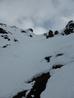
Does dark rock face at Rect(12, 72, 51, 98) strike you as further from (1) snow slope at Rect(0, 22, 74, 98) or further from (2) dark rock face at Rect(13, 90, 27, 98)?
(1) snow slope at Rect(0, 22, 74, 98)

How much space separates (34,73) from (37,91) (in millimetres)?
2863

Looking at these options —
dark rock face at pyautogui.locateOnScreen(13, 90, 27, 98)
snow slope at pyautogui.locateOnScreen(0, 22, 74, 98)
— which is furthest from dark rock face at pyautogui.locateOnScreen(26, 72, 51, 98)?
dark rock face at pyautogui.locateOnScreen(13, 90, 27, 98)

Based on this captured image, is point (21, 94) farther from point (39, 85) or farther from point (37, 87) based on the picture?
point (39, 85)

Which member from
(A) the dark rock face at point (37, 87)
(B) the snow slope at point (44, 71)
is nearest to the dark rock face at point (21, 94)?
(A) the dark rock face at point (37, 87)

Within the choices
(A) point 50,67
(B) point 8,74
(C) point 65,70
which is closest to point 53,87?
(C) point 65,70

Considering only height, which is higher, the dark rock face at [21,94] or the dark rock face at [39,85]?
the dark rock face at [39,85]

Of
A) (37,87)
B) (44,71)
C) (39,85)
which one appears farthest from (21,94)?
(44,71)

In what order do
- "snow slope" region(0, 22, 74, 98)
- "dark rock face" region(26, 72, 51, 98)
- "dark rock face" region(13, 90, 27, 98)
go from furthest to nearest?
"dark rock face" region(13, 90, 27, 98) → "dark rock face" region(26, 72, 51, 98) → "snow slope" region(0, 22, 74, 98)

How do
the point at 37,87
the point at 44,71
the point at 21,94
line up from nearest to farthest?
the point at 21,94, the point at 37,87, the point at 44,71

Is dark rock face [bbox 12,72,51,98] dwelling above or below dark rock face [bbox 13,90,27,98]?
above

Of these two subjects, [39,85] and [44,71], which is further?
[44,71]

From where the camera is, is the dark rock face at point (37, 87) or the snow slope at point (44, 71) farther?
the dark rock face at point (37, 87)

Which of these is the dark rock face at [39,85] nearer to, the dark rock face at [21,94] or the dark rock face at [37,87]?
the dark rock face at [37,87]

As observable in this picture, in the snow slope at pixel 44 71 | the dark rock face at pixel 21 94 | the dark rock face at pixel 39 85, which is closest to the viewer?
the snow slope at pixel 44 71
